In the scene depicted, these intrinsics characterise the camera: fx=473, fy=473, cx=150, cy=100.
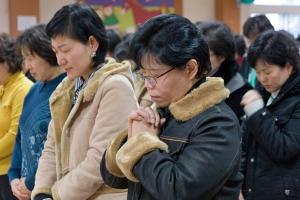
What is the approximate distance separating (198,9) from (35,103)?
4.84 meters

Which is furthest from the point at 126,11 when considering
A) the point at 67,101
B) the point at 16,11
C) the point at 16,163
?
the point at 67,101

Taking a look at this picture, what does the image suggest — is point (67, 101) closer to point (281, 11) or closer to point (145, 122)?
point (145, 122)

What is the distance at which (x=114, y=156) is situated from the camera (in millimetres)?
1375

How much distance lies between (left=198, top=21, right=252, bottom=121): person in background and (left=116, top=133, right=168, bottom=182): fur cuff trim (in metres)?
1.31

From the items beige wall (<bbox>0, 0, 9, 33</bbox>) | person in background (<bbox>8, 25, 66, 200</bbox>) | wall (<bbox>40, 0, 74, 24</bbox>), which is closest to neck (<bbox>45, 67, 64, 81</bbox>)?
person in background (<bbox>8, 25, 66, 200</bbox>)

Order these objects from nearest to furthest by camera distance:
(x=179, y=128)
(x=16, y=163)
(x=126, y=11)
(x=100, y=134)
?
1. (x=179, y=128)
2. (x=100, y=134)
3. (x=16, y=163)
4. (x=126, y=11)

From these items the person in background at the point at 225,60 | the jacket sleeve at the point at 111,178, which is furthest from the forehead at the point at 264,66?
the jacket sleeve at the point at 111,178

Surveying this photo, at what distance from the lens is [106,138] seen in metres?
1.67

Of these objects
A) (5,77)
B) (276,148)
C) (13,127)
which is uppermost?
(5,77)

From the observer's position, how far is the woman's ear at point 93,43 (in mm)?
1831

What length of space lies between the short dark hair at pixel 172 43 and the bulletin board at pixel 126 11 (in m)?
4.96

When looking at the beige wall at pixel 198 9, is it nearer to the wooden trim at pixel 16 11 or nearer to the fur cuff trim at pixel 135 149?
the wooden trim at pixel 16 11

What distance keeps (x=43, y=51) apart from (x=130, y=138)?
1071 millimetres

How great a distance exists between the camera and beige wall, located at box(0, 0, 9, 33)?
560 centimetres
